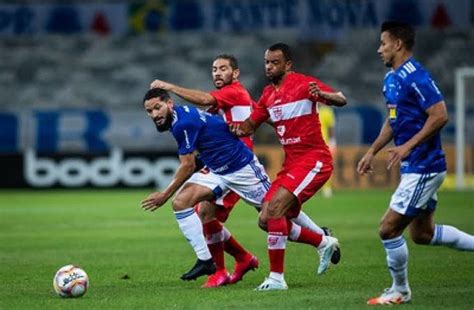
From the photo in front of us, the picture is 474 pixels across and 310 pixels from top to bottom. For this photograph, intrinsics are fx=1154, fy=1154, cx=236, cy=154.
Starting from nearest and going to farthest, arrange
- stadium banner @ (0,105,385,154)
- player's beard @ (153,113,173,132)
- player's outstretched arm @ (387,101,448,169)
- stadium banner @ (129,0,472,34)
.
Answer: player's outstretched arm @ (387,101,448,169), player's beard @ (153,113,173,132), stadium banner @ (0,105,385,154), stadium banner @ (129,0,472,34)

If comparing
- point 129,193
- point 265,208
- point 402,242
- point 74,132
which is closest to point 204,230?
point 265,208

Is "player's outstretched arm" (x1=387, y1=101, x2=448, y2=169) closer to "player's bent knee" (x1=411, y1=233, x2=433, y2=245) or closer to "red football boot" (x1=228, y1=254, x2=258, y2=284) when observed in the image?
"player's bent knee" (x1=411, y1=233, x2=433, y2=245)

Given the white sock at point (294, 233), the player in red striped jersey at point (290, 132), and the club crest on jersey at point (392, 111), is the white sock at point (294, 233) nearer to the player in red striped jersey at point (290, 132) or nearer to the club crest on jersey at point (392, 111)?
the player in red striped jersey at point (290, 132)

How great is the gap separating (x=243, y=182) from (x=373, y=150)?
7.28ft

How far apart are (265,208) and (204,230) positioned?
110cm

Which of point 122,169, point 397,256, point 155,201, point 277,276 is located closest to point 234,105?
point 155,201

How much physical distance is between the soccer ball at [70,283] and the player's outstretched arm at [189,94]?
5.94ft

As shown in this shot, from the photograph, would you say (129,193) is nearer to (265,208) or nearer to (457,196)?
(457,196)

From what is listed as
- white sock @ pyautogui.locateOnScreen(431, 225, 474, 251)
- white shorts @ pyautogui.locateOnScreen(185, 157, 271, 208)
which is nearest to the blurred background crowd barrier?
white shorts @ pyautogui.locateOnScreen(185, 157, 271, 208)

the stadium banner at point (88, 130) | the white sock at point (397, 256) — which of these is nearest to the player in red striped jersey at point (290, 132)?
the white sock at point (397, 256)

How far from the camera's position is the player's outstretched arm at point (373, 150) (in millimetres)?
8930

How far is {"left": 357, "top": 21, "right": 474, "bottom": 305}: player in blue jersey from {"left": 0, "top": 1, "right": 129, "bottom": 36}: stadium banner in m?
27.3

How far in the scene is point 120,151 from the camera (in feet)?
97.8

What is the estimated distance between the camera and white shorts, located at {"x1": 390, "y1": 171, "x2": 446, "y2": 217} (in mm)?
8758
